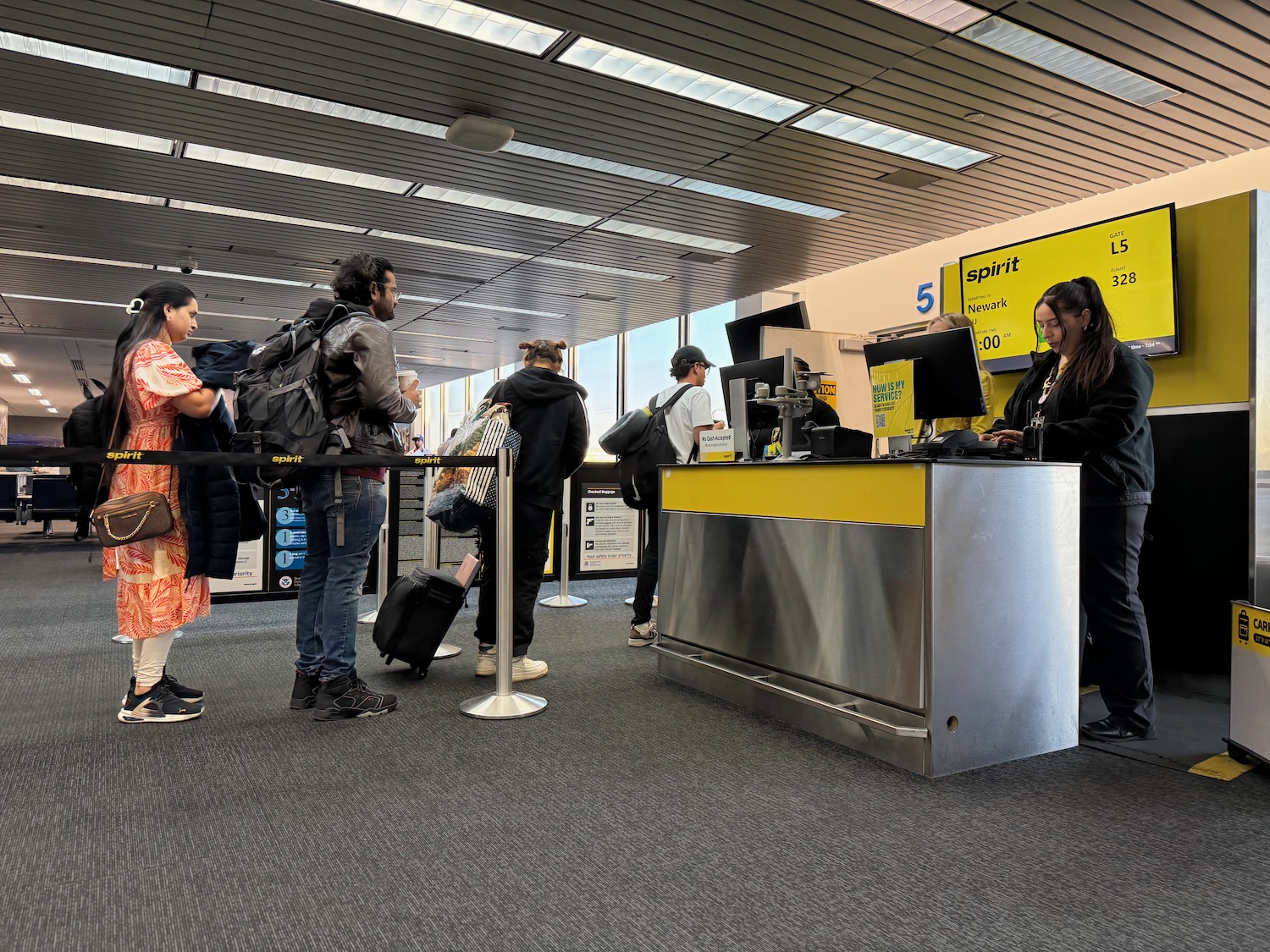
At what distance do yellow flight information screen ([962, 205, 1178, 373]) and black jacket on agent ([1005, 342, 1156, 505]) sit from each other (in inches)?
42.8

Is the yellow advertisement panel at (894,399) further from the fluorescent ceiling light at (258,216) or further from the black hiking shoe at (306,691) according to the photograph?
the fluorescent ceiling light at (258,216)

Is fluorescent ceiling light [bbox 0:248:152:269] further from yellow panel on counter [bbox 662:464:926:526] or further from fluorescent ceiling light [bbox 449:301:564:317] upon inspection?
yellow panel on counter [bbox 662:464:926:526]

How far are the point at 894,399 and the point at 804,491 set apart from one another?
46 cm

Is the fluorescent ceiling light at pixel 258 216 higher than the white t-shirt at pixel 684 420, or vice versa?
the fluorescent ceiling light at pixel 258 216

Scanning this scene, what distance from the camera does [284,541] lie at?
576cm

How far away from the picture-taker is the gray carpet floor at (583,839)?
153cm

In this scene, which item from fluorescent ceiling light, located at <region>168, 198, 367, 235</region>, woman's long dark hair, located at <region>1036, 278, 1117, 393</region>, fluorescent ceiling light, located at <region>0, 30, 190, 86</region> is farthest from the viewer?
fluorescent ceiling light, located at <region>168, 198, 367, 235</region>

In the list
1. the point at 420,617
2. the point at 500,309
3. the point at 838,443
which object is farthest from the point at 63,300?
the point at 838,443

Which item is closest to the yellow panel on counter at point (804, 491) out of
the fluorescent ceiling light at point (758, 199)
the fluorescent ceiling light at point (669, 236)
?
the fluorescent ceiling light at point (758, 199)

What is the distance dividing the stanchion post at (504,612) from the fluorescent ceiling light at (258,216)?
560 centimetres

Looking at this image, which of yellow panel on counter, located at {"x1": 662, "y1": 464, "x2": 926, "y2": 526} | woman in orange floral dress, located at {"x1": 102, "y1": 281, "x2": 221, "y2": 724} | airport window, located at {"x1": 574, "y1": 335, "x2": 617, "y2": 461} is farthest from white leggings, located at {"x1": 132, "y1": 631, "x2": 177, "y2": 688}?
airport window, located at {"x1": 574, "y1": 335, "x2": 617, "y2": 461}

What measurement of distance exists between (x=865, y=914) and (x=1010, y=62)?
466cm

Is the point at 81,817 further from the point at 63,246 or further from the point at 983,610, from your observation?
the point at 63,246

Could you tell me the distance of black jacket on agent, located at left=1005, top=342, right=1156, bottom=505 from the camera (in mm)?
2760
